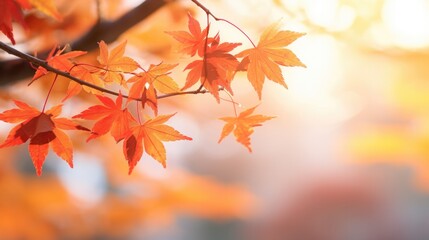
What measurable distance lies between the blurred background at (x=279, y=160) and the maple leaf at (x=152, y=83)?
0.19 feet

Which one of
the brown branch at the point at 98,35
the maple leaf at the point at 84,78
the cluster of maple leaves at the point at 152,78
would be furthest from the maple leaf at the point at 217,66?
the brown branch at the point at 98,35

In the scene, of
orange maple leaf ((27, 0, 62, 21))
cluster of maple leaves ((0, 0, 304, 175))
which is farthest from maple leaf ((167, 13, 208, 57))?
orange maple leaf ((27, 0, 62, 21))

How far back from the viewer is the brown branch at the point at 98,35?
85 centimetres

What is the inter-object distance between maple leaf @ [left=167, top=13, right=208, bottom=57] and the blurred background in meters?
0.03

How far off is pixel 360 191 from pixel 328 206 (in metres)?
0.50

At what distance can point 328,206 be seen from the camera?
7.79 m

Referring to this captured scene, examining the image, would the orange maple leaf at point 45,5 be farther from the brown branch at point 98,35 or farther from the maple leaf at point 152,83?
the brown branch at point 98,35

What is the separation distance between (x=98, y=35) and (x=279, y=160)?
8.65 metres

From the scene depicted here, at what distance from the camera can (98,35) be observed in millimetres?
956

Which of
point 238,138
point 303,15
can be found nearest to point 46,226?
point 303,15

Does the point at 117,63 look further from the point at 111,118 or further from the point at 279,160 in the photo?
the point at 279,160

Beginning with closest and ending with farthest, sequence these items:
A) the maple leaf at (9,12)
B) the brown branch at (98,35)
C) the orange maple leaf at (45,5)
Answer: the maple leaf at (9,12), the orange maple leaf at (45,5), the brown branch at (98,35)

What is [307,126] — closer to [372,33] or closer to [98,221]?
[98,221]

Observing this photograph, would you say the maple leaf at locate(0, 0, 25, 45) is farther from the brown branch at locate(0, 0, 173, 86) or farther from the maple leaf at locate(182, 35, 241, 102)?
the brown branch at locate(0, 0, 173, 86)
